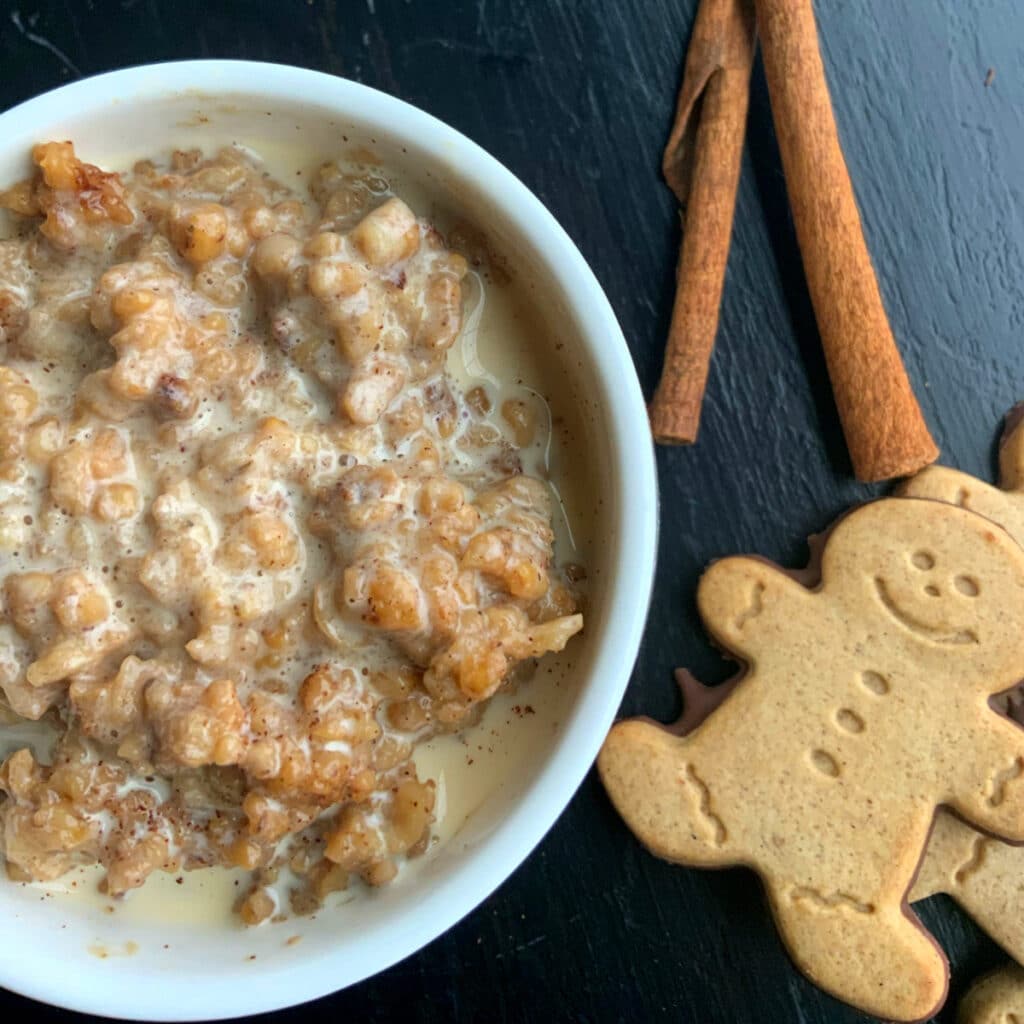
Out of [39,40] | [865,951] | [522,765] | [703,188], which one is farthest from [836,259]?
[39,40]

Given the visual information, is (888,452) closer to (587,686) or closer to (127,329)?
(587,686)

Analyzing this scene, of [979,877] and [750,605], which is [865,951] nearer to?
[979,877]

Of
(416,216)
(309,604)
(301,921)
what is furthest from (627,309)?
(301,921)

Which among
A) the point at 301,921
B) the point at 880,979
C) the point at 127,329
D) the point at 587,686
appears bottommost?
the point at 880,979

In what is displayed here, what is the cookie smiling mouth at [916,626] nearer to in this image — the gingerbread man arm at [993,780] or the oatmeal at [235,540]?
the gingerbread man arm at [993,780]

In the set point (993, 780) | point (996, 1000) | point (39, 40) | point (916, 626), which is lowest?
point (996, 1000)

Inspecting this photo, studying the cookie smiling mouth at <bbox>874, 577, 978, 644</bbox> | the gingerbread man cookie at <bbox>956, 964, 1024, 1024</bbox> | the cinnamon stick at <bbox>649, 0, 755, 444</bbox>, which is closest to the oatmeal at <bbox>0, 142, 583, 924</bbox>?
the cinnamon stick at <bbox>649, 0, 755, 444</bbox>
